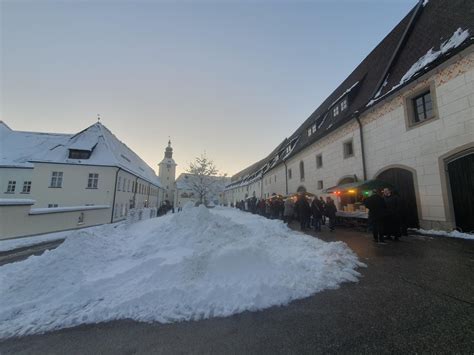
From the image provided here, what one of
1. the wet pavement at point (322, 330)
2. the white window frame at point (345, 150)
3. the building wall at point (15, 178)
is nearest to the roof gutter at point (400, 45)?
the white window frame at point (345, 150)

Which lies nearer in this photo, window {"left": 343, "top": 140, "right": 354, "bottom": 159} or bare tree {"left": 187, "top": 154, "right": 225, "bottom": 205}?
window {"left": 343, "top": 140, "right": 354, "bottom": 159}

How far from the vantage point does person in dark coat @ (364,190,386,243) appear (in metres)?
7.53

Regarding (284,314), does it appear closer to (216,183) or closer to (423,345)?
(423,345)

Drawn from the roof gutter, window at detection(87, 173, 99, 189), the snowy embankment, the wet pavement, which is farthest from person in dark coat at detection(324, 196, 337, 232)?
window at detection(87, 173, 99, 189)

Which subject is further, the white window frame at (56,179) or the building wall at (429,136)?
the white window frame at (56,179)

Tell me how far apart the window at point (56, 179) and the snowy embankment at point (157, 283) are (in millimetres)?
21068

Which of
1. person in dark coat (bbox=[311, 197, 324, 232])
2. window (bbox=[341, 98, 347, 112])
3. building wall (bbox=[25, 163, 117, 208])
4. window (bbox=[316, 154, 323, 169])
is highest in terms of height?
window (bbox=[341, 98, 347, 112])

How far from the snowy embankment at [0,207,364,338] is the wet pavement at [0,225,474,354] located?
260 mm

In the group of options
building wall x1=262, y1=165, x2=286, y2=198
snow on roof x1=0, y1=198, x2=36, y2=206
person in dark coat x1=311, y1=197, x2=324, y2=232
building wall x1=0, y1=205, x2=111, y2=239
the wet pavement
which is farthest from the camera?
building wall x1=262, y1=165, x2=286, y2=198

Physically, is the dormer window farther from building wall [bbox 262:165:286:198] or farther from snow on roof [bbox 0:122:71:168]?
building wall [bbox 262:165:286:198]

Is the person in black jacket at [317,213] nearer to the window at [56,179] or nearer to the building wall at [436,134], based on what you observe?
the building wall at [436,134]

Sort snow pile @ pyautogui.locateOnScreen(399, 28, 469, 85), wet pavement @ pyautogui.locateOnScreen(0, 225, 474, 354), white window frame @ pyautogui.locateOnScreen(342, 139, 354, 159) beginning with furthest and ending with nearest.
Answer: white window frame @ pyautogui.locateOnScreen(342, 139, 354, 159)
snow pile @ pyautogui.locateOnScreen(399, 28, 469, 85)
wet pavement @ pyautogui.locateOnScreen(0, 225, 474, 354)

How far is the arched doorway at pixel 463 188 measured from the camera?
7.64 meters

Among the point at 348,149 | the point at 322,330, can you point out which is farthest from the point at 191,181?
the point at 322,330
